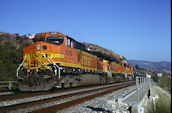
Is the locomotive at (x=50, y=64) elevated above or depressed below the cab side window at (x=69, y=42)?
below

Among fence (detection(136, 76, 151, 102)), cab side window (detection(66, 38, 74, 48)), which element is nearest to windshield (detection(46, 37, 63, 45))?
cab side window (detection(66, 38, 74, 48))

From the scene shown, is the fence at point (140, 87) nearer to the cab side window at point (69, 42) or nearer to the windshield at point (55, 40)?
the cab side window at point (69, 42)

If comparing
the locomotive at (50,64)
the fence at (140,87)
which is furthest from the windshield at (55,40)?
the fence at (140,87)

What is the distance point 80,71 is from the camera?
652 inches

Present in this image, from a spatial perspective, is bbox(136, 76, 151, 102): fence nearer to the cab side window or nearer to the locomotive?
the locomotive

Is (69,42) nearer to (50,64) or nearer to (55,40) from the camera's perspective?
(55,40)

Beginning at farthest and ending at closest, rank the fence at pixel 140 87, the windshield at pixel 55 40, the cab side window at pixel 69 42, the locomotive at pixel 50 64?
1. the cab side window at pixel 69 42
2. the windshield at pixel 55 40
3. the locomotive at pixel 50 64
4. the fence at pixel 140 87

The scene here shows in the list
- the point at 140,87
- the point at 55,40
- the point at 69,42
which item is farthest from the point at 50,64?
the point at 140,87

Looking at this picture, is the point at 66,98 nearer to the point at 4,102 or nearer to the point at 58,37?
the point at 4,102

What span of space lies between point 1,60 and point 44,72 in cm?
1849

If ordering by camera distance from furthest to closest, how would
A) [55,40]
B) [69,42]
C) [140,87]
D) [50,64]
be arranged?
1. [69,42]
2. [55,40]
3. [50,64]
4. [140,87]

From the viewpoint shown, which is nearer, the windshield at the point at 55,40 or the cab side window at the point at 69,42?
the windshield at the point at 55,40

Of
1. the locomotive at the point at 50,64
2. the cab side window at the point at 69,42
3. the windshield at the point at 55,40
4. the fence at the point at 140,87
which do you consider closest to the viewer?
the fence at the point at 140,87

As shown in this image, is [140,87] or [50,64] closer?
[140,87]
